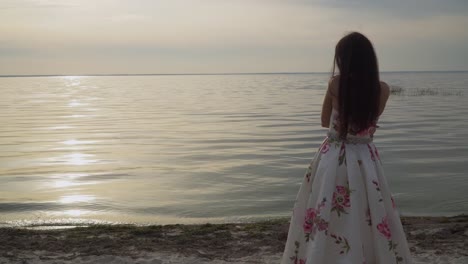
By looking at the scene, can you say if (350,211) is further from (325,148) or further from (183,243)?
(183,243)

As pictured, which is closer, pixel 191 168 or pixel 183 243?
pixel 183 243

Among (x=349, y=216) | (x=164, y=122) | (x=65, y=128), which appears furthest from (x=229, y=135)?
(x=349, y=216)

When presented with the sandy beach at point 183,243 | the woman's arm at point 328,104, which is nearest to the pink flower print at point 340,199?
the woman's arm at point 328,104

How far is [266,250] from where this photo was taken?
7.13 meters

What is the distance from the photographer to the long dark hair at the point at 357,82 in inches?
172

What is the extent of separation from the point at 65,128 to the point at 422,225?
Answer: 23476mm

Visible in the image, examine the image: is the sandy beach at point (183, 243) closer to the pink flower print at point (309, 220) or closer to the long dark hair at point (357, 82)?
the pink flower print at point (309, 220)

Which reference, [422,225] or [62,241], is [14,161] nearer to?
[62,241]

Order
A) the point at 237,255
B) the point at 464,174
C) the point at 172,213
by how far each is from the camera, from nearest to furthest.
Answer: the point at 237,255
the point at 172,213
the point at 464,174

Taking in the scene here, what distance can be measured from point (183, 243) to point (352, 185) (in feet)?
12.0

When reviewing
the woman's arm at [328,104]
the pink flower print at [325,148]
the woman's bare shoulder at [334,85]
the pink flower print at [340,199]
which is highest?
the woman's bare shoulder at [334,85]

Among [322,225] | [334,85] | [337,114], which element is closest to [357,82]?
[334,85]

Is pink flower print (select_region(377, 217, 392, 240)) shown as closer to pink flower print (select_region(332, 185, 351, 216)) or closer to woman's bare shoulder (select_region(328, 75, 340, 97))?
pink flower print (select_region(332, 185, 351, 216))

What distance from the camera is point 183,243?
7.57 m
